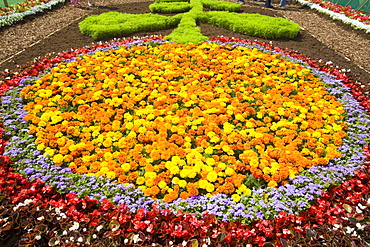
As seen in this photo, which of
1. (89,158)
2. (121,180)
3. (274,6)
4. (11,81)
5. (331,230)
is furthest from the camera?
(274,6)

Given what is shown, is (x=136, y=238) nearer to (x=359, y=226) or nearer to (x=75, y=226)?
(x=75, y=226)

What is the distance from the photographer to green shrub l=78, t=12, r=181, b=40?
8.82 metres

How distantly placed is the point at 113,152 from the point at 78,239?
157 cm

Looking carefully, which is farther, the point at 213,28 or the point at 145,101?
the point at 213,28

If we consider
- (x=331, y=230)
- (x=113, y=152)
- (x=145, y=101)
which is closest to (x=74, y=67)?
(x=145, y=101)

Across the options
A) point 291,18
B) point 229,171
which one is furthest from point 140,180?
point 291,18

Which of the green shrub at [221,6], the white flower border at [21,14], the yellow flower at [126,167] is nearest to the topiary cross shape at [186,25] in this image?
the green shrub at [221,6]

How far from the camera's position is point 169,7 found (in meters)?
10.9

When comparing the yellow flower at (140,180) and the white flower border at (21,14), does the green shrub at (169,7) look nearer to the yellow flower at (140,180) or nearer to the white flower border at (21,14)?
the white flower border at (21,14)

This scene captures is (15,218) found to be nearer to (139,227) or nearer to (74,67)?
(139,227)

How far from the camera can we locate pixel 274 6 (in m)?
14.4

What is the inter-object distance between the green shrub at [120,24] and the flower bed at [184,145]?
227 cm

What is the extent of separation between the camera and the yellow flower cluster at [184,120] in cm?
389

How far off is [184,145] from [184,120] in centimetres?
62
